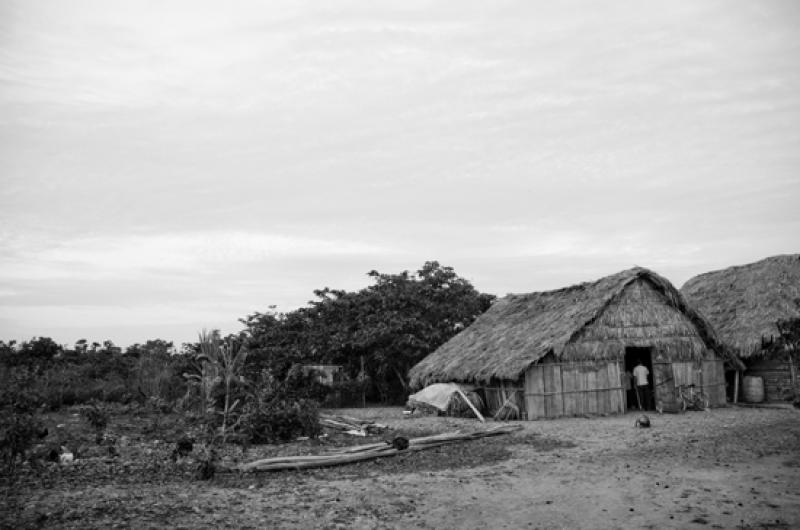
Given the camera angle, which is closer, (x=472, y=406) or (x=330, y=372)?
(x=472, y=406)

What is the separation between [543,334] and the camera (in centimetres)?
1688

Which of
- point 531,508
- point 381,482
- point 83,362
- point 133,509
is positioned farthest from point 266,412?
point 83,362

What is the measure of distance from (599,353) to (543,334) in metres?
1.57

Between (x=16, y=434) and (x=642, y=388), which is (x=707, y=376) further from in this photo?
(x=16, y=434)

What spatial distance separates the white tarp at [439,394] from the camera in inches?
705

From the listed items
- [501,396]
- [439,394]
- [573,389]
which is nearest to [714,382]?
[573,389]

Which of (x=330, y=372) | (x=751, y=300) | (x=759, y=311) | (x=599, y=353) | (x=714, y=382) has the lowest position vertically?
(x=714, y=382)

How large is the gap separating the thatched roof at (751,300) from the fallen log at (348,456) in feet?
35.1

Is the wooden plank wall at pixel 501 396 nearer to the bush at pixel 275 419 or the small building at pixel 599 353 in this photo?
the small building at pixel 599 353

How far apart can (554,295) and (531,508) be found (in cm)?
1367

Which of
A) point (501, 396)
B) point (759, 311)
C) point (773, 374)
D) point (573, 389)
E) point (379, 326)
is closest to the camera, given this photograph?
point (573, 389)

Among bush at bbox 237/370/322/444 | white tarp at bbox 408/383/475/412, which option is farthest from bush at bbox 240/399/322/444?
white tarp at bbox 408/383/475/412

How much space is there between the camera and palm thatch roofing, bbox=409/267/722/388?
1627 centimetres

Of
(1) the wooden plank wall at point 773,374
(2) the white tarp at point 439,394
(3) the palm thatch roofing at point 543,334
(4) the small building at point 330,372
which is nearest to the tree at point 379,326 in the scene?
(4) the small building at point 330,372
